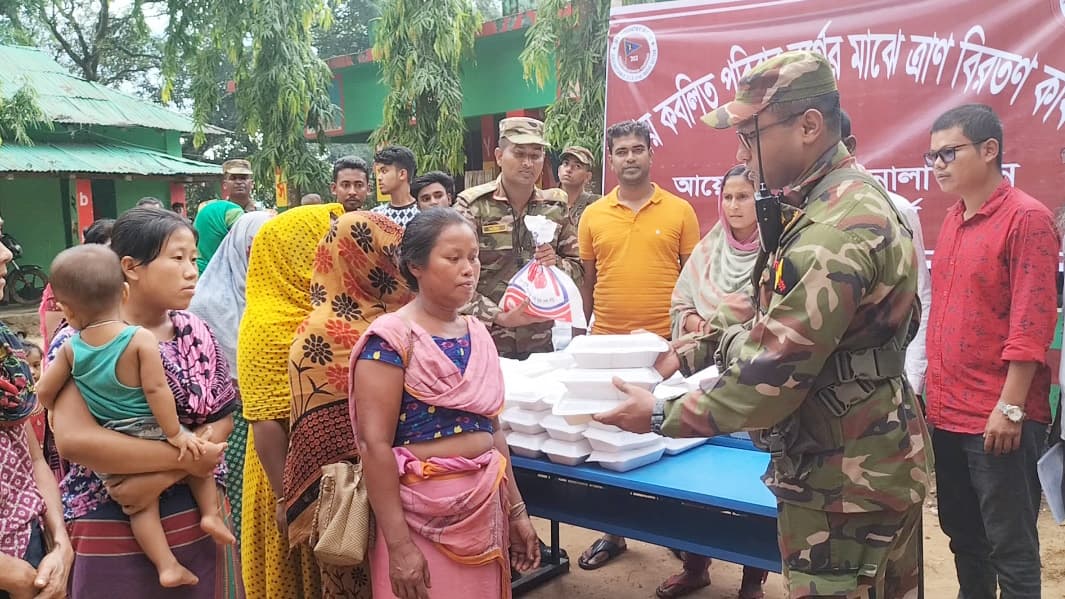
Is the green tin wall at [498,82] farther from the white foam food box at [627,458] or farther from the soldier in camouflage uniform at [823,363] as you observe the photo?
the soldier in camouflage uniform at [823,363]

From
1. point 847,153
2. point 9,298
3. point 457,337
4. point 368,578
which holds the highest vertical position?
point 847,153

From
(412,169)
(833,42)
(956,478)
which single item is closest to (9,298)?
(412,169)

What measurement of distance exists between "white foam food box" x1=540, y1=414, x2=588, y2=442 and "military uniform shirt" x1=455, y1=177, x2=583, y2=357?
4.45 feet

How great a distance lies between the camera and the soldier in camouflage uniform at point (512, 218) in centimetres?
416

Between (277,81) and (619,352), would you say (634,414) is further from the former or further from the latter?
(277,81)

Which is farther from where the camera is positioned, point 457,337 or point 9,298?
point 9,298

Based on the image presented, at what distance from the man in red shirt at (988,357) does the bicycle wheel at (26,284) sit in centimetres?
1651

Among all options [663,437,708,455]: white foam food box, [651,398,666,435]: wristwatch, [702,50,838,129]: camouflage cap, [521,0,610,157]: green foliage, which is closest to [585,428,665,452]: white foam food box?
[663,437,708,455]: white foam food box

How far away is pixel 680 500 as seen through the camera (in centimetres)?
250

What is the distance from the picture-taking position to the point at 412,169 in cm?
479

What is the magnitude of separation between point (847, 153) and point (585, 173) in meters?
3.52

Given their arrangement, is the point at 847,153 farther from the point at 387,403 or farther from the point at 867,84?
the point at 867,84

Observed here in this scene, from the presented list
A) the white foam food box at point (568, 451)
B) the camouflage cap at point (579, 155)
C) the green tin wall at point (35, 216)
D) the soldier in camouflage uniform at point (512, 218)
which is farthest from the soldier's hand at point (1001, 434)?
the green tin wall at point (35, 216)

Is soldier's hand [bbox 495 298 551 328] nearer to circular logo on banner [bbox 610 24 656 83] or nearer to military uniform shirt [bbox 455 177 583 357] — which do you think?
military uniform shirt [bbox 455 177 583 357]
